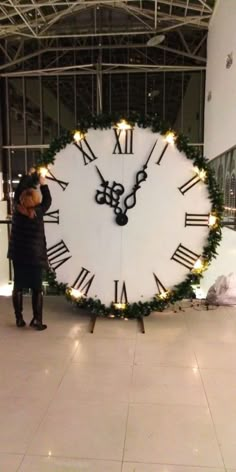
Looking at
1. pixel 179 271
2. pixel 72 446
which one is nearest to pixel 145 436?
pixel 72 446

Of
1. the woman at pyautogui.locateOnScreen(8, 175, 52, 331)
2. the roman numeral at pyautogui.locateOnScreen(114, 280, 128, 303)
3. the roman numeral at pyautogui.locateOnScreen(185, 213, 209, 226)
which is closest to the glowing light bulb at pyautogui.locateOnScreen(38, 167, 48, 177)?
the woman at pyautogui.locateOnScreen(8, 175, 52, 331)

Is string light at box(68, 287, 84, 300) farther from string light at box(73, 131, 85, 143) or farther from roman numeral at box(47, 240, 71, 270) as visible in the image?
string light at box(73, 131, 85, 143)

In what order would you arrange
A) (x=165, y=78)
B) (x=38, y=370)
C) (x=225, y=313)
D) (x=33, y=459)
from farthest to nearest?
1. (x=165, y=78)
2. (x=225, y=313)
3. (x=38, y=370)
4. (x=33, y=459)

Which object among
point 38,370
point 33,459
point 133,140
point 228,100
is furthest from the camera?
point 228,100

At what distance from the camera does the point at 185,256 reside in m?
3.52

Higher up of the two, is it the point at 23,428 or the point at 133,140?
the point at 133,140

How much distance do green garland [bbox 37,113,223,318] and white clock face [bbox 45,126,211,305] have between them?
0.16 ft

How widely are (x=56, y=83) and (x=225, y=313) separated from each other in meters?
10.3

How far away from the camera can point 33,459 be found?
5.75 feet

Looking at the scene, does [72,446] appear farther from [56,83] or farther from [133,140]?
[56,83]

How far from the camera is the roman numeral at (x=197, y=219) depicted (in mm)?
3480

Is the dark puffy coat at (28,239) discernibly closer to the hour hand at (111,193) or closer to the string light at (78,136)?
the hour hand at (111,193)

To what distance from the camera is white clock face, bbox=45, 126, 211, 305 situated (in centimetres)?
346

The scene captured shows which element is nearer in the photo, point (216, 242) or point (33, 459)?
point (33, 459)
